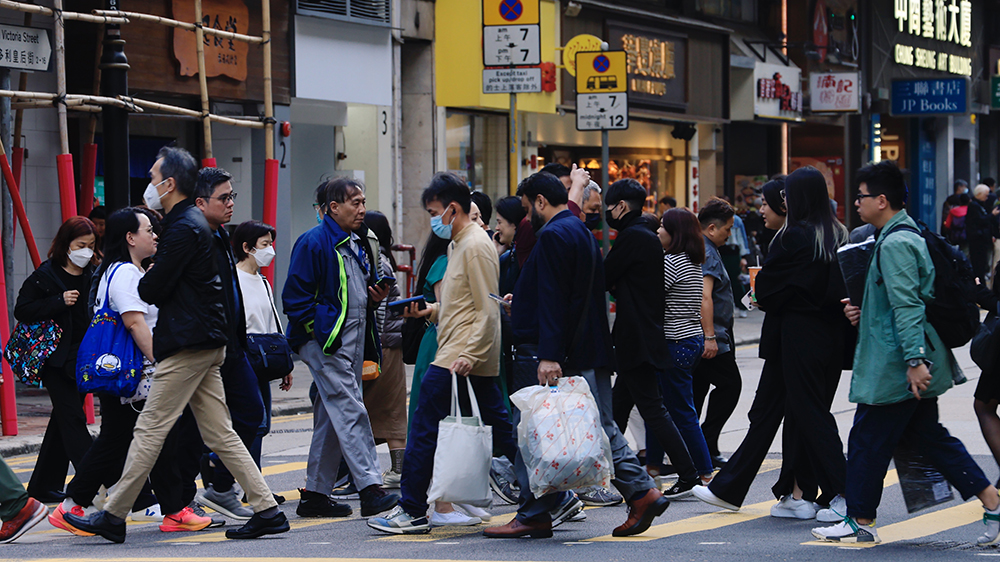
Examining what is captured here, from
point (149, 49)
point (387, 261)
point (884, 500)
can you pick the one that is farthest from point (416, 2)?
point (884, 500)

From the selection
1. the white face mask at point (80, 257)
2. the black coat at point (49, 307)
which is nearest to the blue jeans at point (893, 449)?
the black coat at point (49, 307)

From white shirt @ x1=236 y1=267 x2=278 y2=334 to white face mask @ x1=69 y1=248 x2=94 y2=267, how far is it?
1076 millimetres

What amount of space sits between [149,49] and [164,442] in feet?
27.9

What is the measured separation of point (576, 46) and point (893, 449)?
15.0 m

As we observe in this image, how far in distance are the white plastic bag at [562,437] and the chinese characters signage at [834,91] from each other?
80.0 feet

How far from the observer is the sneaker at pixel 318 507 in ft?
25.3

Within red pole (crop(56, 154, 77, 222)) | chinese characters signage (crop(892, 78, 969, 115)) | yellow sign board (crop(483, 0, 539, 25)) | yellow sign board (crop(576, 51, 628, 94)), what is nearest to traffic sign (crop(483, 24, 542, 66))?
yellow sign board (crop(483, 0, 539, 25))

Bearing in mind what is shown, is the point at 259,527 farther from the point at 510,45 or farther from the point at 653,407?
the point at 510,45

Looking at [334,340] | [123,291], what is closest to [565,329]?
[334,340]

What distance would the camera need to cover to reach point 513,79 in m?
15.8

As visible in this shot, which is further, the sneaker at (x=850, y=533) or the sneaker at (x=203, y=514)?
the sneaker at (x=203, y=514)

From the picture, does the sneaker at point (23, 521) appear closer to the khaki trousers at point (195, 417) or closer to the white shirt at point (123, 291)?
the khaki trousers at point (195, 417)

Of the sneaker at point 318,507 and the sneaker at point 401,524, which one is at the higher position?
the sneaker at point 401,524

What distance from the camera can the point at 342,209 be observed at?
7766mm
